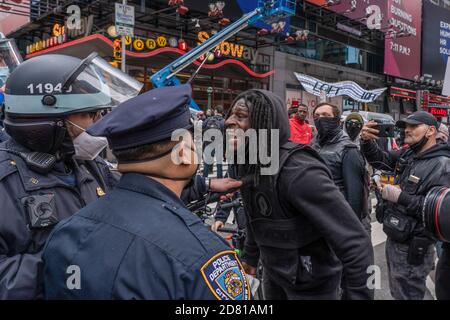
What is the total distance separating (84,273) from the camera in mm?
1063

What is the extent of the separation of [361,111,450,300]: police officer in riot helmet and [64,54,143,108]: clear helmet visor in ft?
7.37

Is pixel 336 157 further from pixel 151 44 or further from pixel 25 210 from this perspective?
pixel 151 44

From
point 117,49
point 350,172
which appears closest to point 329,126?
point 350,172

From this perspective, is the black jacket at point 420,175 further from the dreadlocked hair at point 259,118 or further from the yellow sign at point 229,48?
the yellow sign at point 229,48

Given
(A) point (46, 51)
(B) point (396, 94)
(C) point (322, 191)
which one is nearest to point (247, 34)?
(A) point (46, 51)

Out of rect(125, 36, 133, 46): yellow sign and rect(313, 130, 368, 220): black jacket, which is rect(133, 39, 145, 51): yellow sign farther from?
rect(313, 130, 368, 220): black jacket

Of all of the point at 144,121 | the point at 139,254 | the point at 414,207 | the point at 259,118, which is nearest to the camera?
the point at 139,254

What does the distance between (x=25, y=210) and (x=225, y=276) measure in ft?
3.17

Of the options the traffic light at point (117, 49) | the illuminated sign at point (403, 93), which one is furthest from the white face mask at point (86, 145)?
the illuminated sign at point (403, 93)

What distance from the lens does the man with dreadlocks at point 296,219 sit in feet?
6.08

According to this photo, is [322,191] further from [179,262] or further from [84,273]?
[84,273]

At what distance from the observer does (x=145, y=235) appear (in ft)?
3.50

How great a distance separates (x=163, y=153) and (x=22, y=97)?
36.7 inches

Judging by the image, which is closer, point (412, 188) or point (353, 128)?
point (412, 188)
